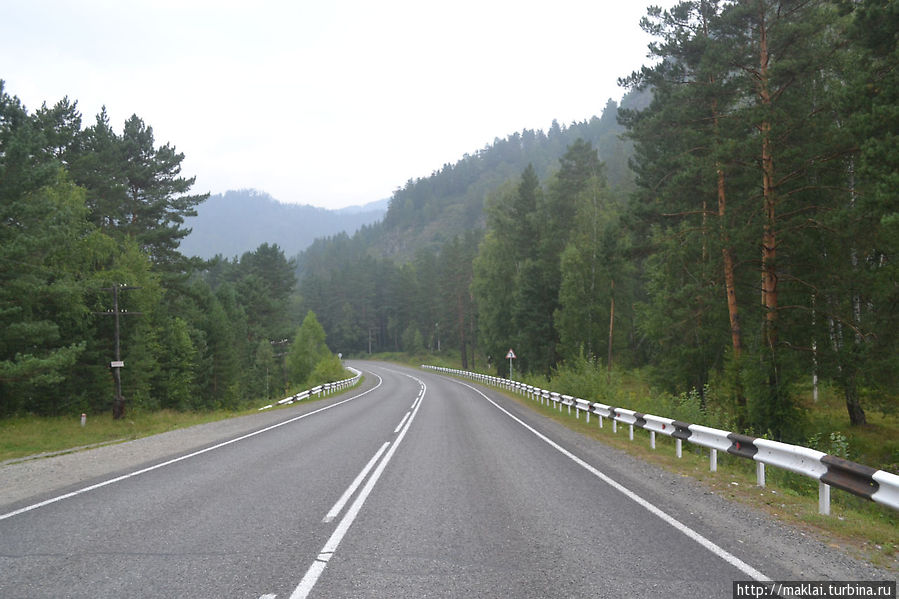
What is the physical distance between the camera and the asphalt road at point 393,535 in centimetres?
421

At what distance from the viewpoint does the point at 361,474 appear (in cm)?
872

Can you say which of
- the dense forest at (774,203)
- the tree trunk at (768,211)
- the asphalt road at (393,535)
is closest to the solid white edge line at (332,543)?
the asphalt road at (393,535)

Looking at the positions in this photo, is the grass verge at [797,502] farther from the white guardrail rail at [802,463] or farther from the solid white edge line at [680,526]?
the solid white edge line at [680,526]

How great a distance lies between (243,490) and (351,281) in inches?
4019

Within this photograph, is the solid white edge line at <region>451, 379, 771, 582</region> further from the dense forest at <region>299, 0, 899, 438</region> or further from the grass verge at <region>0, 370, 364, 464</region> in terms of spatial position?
the grass verge at <region>0, 370, 364, 464</region>

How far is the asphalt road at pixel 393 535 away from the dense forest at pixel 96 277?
562 inches

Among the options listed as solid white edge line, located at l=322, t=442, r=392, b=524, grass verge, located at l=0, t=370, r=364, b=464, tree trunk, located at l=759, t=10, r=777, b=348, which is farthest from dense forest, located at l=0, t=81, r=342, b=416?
→ tree trunk, located at l=759, t=10, r=777, b=348

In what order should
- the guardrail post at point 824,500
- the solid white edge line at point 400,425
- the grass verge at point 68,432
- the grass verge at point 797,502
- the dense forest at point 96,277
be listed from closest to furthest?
the grass verge at point 797,502
the guardrail post at point 824,500
the grass verge at point 68,432
the solid white edge line at point 400,425
the dense forest at point 96,277

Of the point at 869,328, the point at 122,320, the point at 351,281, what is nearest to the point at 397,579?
the point at 869,328

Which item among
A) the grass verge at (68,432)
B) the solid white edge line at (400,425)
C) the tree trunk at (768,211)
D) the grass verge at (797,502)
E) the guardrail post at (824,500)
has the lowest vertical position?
the grass verge at (68,432)

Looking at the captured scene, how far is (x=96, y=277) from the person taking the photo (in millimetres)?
27766

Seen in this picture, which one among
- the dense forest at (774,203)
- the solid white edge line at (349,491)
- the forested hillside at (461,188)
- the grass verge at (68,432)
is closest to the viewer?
the solid white edge line at (349,491)

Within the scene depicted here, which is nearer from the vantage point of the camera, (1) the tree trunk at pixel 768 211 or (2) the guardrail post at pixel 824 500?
(2) the guardrail post at pixel 824 500

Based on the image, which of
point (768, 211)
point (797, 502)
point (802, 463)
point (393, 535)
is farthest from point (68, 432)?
point (768, 211)
